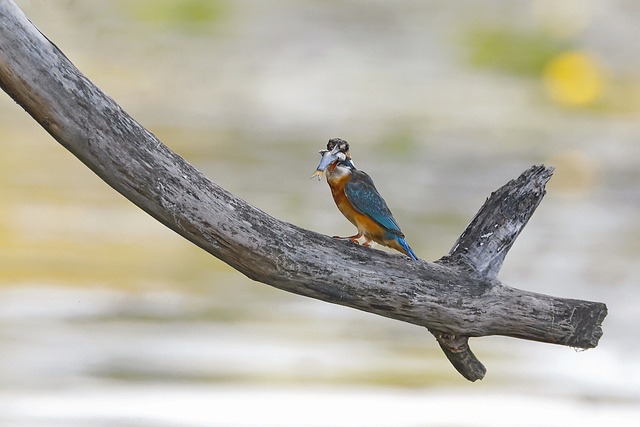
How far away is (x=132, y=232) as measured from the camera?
9.82 meters

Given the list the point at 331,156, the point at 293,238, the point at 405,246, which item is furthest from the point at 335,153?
the point at 293,238

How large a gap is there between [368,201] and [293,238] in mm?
507

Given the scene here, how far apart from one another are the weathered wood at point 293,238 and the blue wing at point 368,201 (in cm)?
23

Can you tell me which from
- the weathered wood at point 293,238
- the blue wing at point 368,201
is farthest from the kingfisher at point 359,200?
→ the weathered wood at point 293,238

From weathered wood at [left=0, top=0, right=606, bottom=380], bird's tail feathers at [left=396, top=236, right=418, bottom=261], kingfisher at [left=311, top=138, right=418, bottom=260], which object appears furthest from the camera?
kingfisher at [left=311, top=138, right=418, bottom=260]

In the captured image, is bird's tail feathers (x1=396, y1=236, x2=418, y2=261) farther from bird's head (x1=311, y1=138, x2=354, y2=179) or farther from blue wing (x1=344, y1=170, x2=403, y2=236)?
bird's head (x1=311, y1=138, x2=354, y2=179)

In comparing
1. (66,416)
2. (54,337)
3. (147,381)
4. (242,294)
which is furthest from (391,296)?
(242,294)

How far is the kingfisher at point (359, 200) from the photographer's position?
3213mm

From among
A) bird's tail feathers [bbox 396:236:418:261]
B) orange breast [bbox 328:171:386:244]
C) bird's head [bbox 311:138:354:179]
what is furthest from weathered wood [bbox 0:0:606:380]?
bird's head [bbox 311:138:354:179]

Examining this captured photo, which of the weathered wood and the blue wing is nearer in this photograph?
the weathered wood

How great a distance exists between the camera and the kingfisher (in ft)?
10.5

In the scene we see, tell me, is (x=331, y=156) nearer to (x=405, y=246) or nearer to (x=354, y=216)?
(x=354, y=216)

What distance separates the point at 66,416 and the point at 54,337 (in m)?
1.47

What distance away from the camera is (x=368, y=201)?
324 cm
